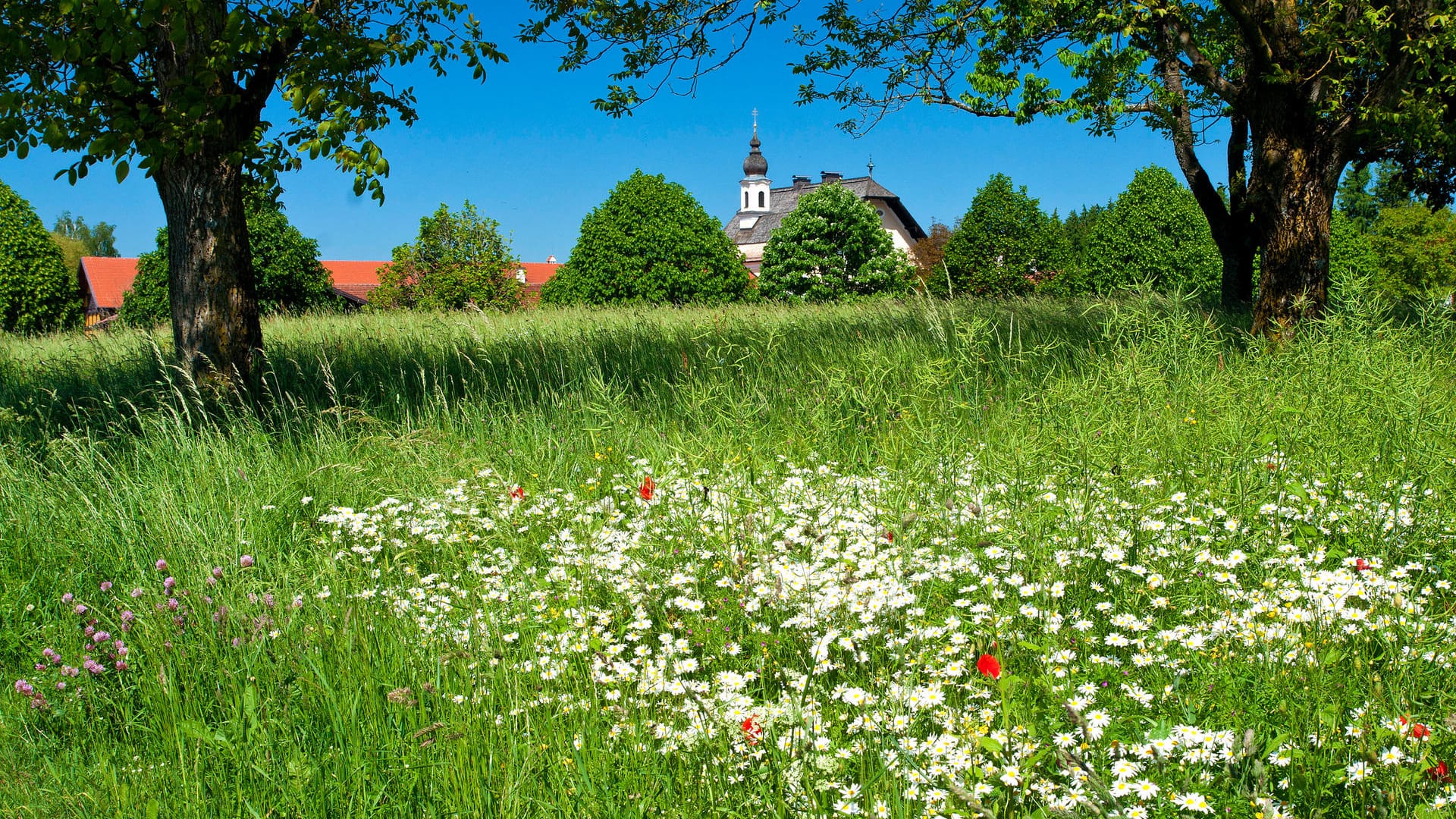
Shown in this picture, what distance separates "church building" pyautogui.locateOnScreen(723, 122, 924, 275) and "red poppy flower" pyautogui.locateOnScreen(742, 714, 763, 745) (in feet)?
163

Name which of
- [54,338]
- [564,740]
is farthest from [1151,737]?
[54,338]

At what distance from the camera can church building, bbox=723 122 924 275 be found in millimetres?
67000

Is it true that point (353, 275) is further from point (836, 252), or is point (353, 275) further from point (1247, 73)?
point (1247, 73)

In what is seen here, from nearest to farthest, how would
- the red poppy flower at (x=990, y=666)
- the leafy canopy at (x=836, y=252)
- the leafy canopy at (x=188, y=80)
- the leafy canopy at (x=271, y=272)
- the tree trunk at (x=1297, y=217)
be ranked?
the red poppy flower at (x=990, y=666) → the leafy canopy at (x=188, y=80) → the tree trunk at (x=1297, y=217) → the leafy canopy at (x=271, y=272) → the leafy canopy at (x=836, y=252)

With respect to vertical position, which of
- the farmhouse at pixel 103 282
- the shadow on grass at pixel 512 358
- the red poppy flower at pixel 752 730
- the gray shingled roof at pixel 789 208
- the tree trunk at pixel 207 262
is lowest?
the red poppy flower at pixel 752 730

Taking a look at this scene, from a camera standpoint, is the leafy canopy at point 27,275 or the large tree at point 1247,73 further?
the leafy canopy at point 27,275

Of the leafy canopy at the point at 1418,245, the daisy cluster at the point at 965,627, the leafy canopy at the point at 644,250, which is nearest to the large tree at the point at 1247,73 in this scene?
the daisy cluster at the point at 965,627

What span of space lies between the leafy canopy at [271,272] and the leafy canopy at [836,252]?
18.8 meters

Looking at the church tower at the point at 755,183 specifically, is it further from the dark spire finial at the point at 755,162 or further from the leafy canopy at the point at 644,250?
the leafy canopy at the point at 644,250

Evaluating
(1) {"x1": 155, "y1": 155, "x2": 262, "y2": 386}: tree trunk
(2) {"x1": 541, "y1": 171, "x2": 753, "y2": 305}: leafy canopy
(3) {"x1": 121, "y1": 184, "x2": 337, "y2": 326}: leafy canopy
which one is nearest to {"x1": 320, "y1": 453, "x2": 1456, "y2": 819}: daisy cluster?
(1) {"x1": 155, "y1": 155, "x2": 262, "y2": 386}: tree trunk

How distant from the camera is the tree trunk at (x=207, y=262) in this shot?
6422 millimetres

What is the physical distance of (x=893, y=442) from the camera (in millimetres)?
4609

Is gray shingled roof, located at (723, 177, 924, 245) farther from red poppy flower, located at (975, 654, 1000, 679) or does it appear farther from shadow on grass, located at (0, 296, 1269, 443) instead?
red poppy flower, located at (975, 654, 1000, 679)

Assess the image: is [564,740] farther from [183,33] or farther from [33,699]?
[183,33]
